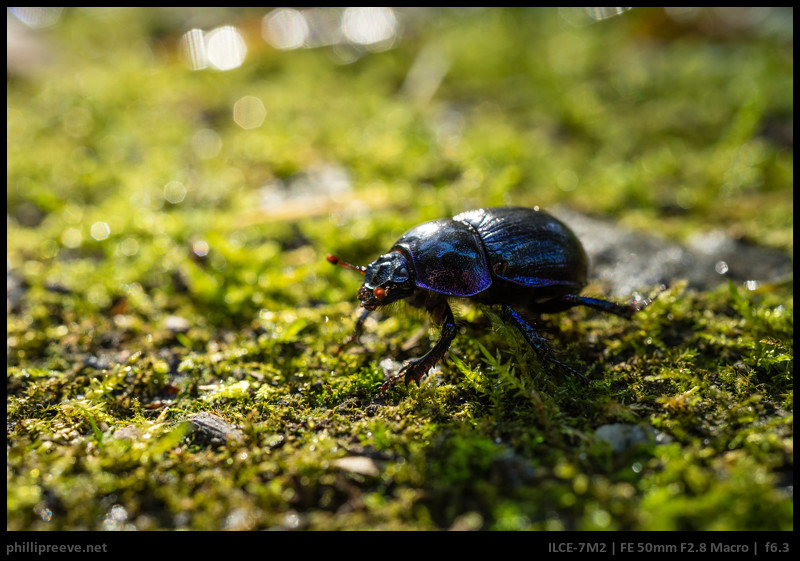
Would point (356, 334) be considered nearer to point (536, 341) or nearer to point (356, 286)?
point (356, 286)

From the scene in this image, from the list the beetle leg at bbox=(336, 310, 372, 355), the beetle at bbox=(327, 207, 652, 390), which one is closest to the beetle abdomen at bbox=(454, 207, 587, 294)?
the beetle at bbox=(327, 207, 652, 390)

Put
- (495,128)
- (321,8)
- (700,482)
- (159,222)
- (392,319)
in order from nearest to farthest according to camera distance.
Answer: (700,482) < (392,319) < (159,222) < (495,128) < (321,8)

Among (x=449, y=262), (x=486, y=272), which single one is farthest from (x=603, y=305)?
(x=449, y=262)

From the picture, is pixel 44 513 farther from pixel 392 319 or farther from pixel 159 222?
pixel 159 222

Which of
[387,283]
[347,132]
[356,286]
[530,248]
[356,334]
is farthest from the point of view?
[347,132]

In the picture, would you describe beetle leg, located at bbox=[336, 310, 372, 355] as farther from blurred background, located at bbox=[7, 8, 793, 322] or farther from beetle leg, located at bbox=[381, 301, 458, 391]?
blurred background, located at bbox=[7, 8, 793, 322]

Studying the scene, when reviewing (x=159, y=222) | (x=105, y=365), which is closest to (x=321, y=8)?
(x=159, y=222)
